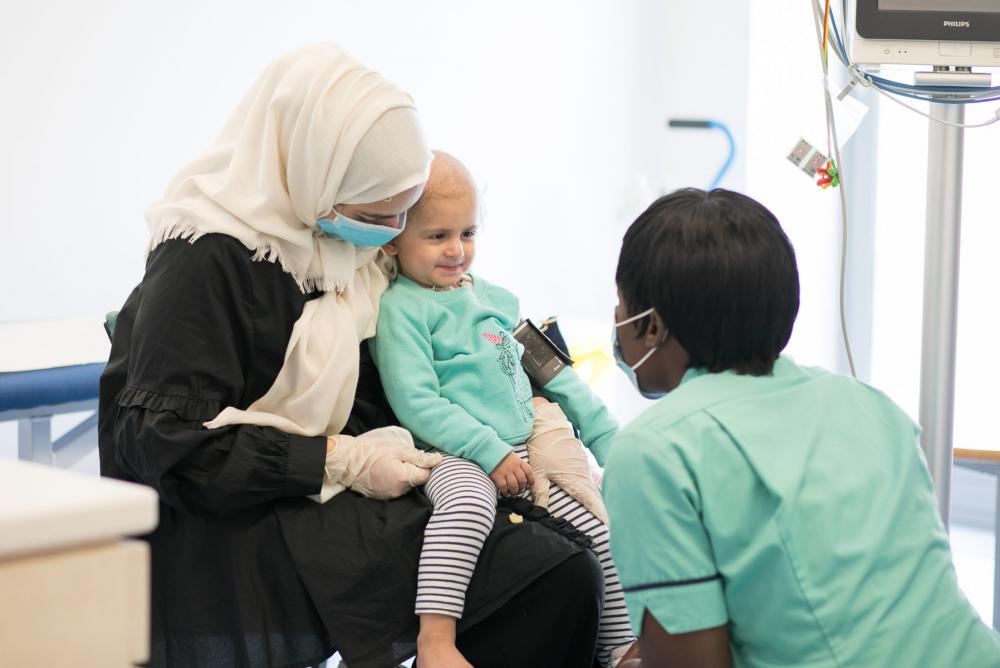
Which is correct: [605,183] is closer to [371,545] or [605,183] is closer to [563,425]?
[563,425]

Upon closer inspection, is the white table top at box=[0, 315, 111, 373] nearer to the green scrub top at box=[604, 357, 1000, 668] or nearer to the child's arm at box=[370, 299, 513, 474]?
the child's arm at box=[370, 299, 513, 474]

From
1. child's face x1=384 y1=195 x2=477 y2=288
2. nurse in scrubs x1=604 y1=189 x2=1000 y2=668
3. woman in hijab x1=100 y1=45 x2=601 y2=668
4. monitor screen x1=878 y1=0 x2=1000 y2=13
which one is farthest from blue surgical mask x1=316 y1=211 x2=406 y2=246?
monitor screen x1=878 y1=0 x2=1000 y2=13

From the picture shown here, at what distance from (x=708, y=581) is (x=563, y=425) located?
78 centimetres

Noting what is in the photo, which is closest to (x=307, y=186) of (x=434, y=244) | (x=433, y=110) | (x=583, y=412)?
(x=434, y=244)

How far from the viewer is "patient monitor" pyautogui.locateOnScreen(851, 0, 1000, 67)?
1.91 m

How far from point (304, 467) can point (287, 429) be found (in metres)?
0.08

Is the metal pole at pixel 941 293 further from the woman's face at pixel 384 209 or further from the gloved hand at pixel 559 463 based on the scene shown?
the woman's face at pixel 384 209

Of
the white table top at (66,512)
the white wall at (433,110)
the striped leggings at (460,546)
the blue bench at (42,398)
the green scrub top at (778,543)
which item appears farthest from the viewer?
the white wall at (433,110)

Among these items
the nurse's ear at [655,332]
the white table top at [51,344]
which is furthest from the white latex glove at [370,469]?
the white table top at [51,344]

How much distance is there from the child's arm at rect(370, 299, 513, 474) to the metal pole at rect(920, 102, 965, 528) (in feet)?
2.64

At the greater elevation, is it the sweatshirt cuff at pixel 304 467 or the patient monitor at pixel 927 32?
the patient monitor at pixel 927 32

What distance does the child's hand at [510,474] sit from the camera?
1.80 metres

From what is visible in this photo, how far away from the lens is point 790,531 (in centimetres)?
122

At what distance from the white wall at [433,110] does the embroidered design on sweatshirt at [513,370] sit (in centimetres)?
125
